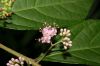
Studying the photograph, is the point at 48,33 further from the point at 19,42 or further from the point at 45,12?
the point at 19,42

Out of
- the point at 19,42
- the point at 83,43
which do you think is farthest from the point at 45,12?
the point at 19,42

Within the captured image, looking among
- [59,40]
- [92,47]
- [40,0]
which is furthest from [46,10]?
[92,47]

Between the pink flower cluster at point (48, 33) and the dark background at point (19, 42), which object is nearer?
the pink flower cluster at point (48, 33)

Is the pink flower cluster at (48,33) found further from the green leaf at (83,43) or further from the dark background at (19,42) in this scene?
the dark background at (19,42)

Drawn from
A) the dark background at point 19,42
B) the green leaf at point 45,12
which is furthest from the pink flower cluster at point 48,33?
the dark background at point 19,42

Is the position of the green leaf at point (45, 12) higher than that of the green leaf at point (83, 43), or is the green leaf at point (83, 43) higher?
the green leaf at point (45, 12)

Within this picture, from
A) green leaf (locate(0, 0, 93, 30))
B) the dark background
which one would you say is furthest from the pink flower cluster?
the dark background

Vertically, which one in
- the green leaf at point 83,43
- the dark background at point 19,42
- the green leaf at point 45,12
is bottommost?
the dark background at point 19,42

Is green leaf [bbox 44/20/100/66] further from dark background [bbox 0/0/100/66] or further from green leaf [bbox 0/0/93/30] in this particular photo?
dark background [bbox 0/0/100/66]
